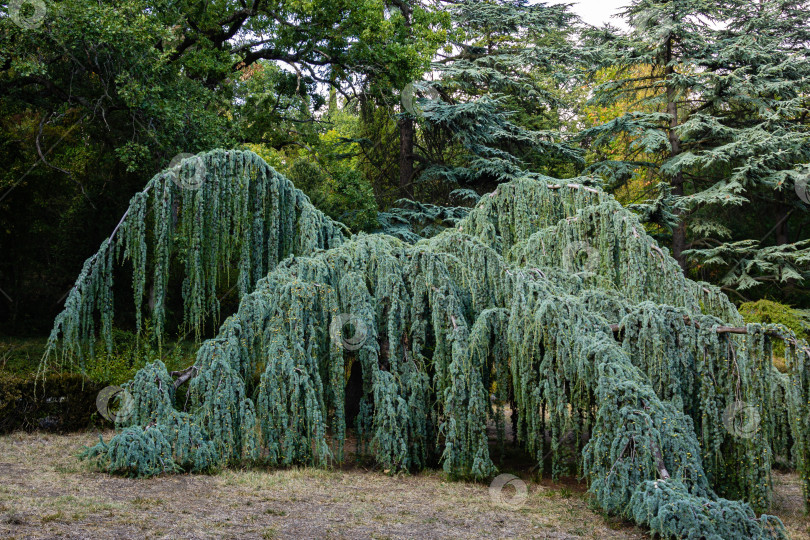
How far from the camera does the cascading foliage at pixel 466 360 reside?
4090 millimetres

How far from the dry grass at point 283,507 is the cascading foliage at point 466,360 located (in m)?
0.19

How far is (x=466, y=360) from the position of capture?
482 cm

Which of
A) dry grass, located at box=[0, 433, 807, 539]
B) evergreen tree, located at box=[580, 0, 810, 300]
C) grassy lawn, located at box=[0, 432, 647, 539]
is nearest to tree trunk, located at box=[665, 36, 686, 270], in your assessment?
evergreen tree, located at box=[580, 0, 810, 300]

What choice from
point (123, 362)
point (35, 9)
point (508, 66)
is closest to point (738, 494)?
point (123, 362)

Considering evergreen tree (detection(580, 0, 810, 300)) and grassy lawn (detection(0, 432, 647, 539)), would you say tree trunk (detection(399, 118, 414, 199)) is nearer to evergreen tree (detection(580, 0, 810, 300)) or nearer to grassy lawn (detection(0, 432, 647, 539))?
evergreen tree (detection(580, 0, 810, 300))

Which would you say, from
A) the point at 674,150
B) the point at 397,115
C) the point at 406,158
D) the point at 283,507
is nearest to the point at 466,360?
the point at 283,507

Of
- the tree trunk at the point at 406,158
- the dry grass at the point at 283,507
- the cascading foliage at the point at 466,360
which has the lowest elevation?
the dry grass at the point at 283,507

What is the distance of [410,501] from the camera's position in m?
4.60

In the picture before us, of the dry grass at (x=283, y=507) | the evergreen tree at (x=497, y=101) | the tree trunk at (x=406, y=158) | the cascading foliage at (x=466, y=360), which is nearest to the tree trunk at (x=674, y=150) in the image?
the evergreen tree at (x=497, y=101)

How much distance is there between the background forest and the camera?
952 cm

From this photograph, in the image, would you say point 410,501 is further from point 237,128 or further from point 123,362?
point 237,128

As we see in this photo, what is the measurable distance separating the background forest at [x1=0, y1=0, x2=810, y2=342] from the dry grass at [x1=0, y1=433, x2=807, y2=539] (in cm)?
398

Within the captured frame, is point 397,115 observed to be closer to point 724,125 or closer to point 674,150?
point 674,150

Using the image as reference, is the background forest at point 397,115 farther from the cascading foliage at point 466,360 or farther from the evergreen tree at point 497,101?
the cascading foliage at point 466,360
